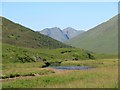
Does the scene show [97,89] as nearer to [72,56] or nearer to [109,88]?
[109,88]

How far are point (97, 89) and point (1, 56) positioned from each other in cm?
10133

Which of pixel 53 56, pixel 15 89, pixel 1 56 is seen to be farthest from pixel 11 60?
pixel 15 89

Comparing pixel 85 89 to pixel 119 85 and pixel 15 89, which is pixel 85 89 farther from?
pixel 15 89

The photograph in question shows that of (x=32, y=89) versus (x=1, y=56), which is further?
(x=1, y=56)

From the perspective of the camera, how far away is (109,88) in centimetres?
2436

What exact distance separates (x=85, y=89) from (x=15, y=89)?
259 inches

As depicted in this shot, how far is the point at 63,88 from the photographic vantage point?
25.6m

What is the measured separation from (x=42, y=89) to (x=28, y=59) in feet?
362

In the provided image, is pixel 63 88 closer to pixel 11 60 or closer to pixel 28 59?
pixel 11 60

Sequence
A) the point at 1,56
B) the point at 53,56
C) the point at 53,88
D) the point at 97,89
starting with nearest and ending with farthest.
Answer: the point at 97,89 < the point at 53,88 < the point at 1,56 < the point at 53,56

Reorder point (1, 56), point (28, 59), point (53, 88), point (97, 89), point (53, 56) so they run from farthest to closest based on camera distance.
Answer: point (53, 56) → point (28, 59) → point (1, 56) → point (53, 88) → point (97, 89)

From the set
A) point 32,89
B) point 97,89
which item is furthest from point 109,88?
point 32,89

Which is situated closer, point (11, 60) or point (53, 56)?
point (11, 60)

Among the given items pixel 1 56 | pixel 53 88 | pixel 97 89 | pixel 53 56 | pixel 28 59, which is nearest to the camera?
pixel 97 89
